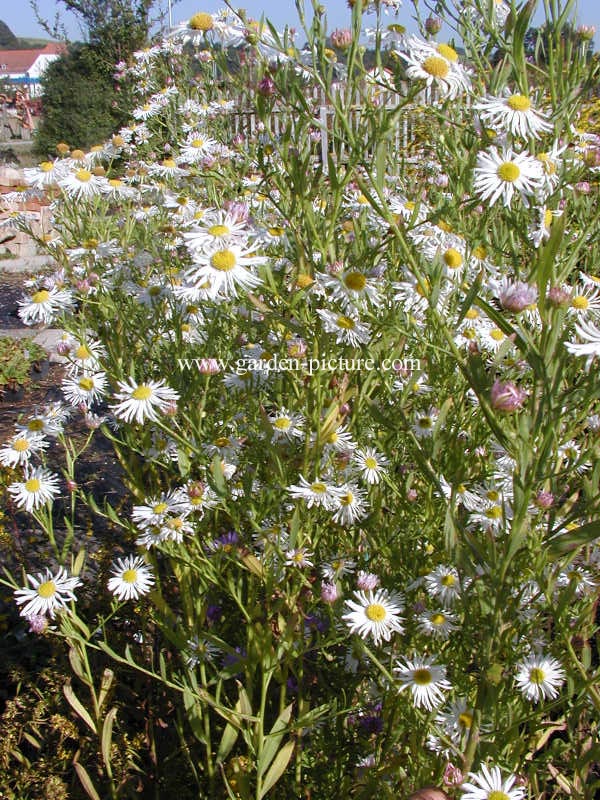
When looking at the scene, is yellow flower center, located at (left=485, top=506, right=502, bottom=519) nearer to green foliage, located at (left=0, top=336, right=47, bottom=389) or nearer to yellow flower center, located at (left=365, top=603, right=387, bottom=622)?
yellow flower center, located at (left=365, top=603, right=387, bottom=622)

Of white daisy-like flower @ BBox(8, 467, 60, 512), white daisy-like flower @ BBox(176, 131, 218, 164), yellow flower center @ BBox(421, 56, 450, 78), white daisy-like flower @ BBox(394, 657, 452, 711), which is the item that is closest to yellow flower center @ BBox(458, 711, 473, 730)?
white daisy-like flower @ BBox(394, 657, 452, 711)

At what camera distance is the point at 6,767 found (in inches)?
75.2

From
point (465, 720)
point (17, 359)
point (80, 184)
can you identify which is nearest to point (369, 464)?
point (465, 720)

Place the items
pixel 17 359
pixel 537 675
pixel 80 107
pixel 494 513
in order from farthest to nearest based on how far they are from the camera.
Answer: pixel 80 107 → pixel 17 359 → pixel 494 513 → pixel 537 675

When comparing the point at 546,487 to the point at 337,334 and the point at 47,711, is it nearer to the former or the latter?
the point at 337,334

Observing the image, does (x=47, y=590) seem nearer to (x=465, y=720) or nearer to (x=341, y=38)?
(x=465, y=720)

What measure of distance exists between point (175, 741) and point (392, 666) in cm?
89

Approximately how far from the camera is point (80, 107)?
14.3 meters

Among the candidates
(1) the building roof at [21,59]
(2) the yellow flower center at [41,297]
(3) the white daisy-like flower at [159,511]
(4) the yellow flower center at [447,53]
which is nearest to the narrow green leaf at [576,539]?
(3) the white daisy-like flower at [159,511]

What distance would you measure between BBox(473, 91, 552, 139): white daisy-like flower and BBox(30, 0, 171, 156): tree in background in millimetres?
14048

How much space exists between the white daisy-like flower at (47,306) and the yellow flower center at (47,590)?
0.74m

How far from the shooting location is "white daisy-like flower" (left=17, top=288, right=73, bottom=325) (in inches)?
76.5

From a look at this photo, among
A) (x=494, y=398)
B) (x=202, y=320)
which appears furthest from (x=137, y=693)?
(x=494, y=398)

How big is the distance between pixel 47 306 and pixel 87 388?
0.28 metres
